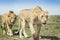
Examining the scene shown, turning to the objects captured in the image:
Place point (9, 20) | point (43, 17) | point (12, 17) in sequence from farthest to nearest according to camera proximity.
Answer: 1. point (9, 20)
2. point (12, 17)
3. point (43, 17)

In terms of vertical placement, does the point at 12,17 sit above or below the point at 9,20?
above

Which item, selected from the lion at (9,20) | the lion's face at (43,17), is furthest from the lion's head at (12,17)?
the lion's face at (43,17)

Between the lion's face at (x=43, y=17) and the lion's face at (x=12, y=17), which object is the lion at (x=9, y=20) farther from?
the lion's face at (x=43, y=17)

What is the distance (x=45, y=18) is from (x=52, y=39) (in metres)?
4.08

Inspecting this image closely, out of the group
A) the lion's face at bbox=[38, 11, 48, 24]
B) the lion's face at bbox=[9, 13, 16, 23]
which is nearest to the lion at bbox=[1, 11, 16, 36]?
the lion's face at bbox=[9, 13, 16, 23]

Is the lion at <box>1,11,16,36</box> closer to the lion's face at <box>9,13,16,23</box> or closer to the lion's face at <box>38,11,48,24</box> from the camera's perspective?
the lion's face at <box>9,13,16,23</box>

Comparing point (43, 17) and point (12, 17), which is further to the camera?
point (12, 17)

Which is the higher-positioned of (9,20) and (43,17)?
(43,17)

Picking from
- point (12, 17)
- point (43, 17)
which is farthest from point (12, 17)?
point (43, 17)

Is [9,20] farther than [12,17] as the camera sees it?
Yes

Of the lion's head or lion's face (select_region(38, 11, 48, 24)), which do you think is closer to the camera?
lion's face (select_region(38, 11, 48, 24))

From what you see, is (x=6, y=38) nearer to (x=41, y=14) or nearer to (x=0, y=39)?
(x=0, y=39)

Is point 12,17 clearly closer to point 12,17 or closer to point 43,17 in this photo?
point 12,17

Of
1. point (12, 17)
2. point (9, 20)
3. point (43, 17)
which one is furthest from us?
point (9, 20)
